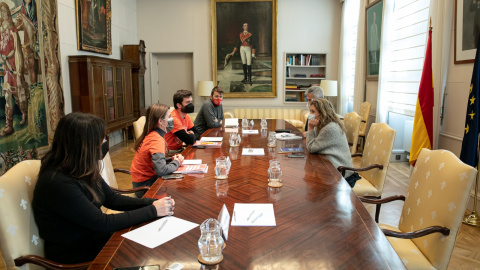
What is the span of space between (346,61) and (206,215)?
23.9ft

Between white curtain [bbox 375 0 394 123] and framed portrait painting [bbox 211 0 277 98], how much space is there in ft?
10.8

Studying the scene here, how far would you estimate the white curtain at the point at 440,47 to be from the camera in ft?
13.3

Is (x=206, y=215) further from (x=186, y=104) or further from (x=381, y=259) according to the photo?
(x=186, y=104)

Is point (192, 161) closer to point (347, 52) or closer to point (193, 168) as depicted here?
point (193, 168)

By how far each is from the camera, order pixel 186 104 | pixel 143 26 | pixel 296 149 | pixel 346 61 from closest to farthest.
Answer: pixel 296 149, pixel 186 104, pixel 346 61, pixel 143 26

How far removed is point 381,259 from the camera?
51.2 inches

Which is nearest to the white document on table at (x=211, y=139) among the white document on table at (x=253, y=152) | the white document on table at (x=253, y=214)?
the white document on table at (x=253, y=152)

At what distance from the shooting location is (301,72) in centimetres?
912

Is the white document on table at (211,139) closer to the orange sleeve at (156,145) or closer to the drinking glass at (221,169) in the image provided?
the orange sleeve at (156,145)

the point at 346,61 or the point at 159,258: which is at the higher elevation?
the point at 346,61

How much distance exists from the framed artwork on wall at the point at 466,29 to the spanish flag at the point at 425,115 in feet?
1.00

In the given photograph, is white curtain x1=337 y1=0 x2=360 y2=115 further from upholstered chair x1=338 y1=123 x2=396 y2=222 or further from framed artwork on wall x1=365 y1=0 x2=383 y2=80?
upholstered chair x1=338 y1=123 x2=396 y2=222

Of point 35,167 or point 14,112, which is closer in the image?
point 35,167

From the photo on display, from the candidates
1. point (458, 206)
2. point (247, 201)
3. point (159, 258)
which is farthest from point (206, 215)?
point (458, 206)
